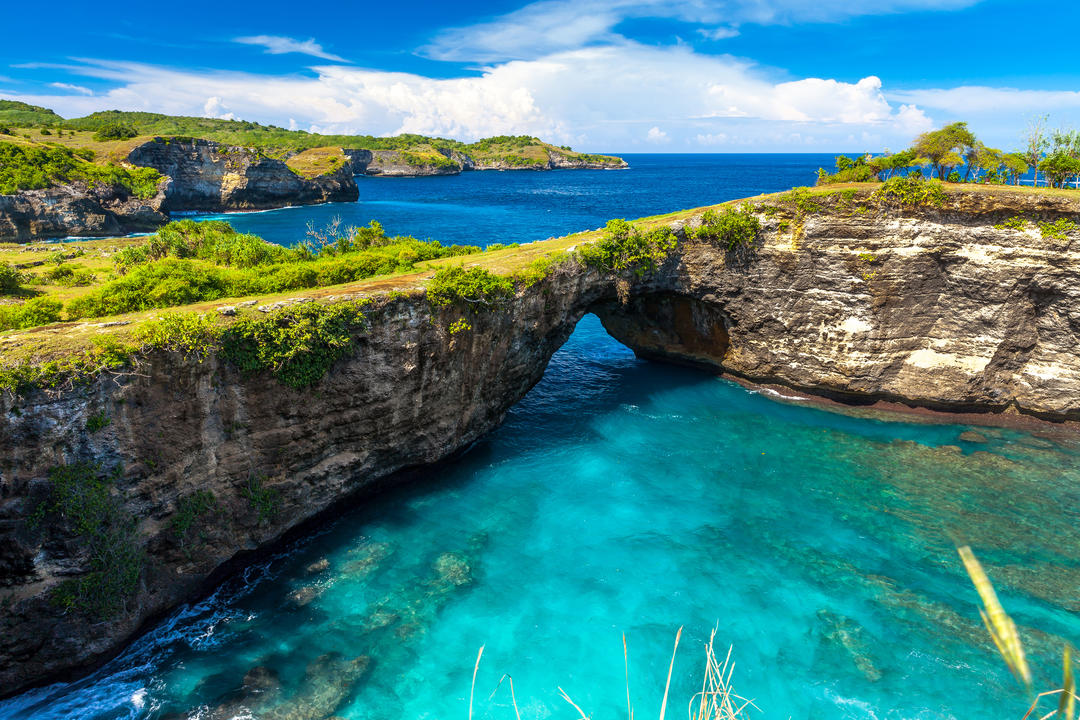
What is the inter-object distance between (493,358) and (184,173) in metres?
102

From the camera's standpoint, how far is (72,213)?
6912 centimetres

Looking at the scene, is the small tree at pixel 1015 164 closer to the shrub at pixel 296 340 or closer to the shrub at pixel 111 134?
the shrub at pixel 296 340

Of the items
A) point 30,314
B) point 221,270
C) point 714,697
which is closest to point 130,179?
point 221,270

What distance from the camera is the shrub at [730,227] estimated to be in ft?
105

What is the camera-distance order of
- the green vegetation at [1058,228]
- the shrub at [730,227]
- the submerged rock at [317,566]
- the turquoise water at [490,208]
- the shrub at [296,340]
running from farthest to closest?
the turquoise water at [490,208] → the shrub at [730,227] → the green vegetation at [1058,228] → the submerged rock at [317,566] → the shrub at [296,340]

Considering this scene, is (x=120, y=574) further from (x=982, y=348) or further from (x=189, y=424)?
(x=982, y=348)

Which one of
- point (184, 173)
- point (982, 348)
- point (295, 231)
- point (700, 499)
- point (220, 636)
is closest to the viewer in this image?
point (220, 636)

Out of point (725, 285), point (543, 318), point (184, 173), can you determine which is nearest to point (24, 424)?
point (543, 318)

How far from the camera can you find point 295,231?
84438 mm

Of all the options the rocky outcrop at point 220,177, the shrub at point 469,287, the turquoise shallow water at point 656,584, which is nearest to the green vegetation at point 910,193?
the turquoise shallow water at point 656,584

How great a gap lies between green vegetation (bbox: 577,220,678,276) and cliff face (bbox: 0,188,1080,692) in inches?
29.5

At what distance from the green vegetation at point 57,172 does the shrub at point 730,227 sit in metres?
75.7

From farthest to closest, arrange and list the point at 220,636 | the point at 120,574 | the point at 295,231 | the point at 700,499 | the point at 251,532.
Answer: the point at 295,231 → the point at 700,499 → the point at 251,532 → the point at 220,636 → the point at 120,574

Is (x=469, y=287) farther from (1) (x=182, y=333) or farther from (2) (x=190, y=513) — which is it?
(2) (x=190, y=513)
